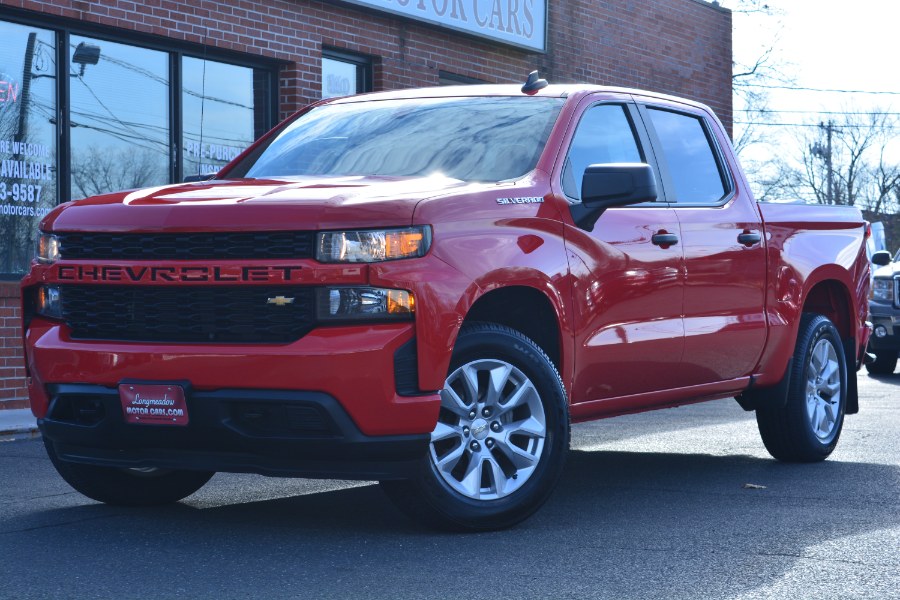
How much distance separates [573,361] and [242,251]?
1617mm

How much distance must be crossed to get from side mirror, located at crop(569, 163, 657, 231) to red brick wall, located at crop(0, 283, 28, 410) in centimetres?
620

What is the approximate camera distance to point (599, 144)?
6.78 metres

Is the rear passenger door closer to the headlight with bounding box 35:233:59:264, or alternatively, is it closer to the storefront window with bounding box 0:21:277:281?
the headlight with bounding box 35:233:59:264

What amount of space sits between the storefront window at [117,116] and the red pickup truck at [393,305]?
5.27 meters

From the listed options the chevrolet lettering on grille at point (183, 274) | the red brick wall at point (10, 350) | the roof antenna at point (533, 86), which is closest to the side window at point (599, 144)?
the roof antenna at point (533, 86)

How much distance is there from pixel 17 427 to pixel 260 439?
5.43 m

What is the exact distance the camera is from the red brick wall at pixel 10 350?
11062 mm

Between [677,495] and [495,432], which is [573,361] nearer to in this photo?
[495,432]

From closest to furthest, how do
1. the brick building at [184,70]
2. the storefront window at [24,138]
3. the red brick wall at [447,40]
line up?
1. the storefront window at [24,138]
2. the brick building at [184,70]
3. the red brick wall at [447,40]

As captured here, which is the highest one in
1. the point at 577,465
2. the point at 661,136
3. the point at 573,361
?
the point at 661,136

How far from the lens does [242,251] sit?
17.4 feet

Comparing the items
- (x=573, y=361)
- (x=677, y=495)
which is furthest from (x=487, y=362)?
(x=677, y=495)

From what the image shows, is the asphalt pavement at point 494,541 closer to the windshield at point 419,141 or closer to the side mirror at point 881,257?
the windshield at point 419,141

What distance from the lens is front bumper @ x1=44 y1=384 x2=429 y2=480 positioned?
5.21 meters
